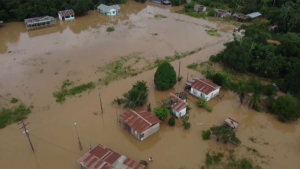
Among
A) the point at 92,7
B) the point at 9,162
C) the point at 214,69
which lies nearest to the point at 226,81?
the point at 214,69

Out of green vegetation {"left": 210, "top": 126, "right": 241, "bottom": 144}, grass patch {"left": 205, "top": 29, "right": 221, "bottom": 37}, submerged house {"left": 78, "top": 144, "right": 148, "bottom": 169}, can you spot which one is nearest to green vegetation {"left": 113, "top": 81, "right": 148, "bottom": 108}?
submerged house {"left": 78, "top": 144, "right": 148, "bottom": 169}

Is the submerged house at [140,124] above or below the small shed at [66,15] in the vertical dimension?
below

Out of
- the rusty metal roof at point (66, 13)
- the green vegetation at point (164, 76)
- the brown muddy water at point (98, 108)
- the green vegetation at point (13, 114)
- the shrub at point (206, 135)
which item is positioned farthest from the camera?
the rusty metal roof at point (66, 13)

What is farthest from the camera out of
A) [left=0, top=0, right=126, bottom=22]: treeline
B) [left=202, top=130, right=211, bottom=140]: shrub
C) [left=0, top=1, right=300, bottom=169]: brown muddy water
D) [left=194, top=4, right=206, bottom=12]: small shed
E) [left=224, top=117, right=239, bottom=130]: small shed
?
[left=194, top=4, right=206, bottom=12]: small shed

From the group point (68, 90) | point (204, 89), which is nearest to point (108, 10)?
point (68, 90)

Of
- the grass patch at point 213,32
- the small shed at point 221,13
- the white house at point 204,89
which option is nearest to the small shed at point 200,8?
the small shed at point 221,13

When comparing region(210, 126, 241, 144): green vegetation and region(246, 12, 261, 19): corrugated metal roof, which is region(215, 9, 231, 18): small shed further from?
region(210, 126, 241, 144): green vegetation

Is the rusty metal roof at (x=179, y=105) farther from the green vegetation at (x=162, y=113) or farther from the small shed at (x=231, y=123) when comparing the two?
the small shed at (x=231, y=123)
